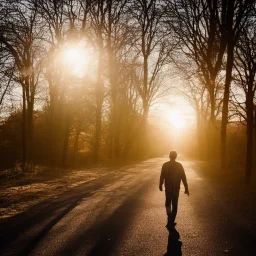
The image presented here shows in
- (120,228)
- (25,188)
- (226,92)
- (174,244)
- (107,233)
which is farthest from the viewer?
(226,92)

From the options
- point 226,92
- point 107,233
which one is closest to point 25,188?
point 107,233

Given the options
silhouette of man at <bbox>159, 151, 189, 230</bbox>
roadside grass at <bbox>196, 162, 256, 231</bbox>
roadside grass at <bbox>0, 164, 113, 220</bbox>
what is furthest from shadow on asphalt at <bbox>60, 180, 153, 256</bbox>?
roadside grass at <bbox>196, 162, 256, 231</bbox>

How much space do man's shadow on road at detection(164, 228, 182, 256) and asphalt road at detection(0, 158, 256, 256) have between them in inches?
1.5

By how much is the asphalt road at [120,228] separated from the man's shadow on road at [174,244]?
1.5 inches

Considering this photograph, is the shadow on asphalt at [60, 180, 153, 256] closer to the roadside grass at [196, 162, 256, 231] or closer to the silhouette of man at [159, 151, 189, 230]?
the silhouette of man at [159, 151, 189, 230]

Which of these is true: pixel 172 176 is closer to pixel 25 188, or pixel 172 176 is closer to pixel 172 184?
pixel 172 184

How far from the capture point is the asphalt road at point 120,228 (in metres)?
6.56

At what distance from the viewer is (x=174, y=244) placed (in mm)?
6973

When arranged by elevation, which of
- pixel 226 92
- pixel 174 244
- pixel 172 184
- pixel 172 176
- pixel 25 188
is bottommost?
pixel 25 188

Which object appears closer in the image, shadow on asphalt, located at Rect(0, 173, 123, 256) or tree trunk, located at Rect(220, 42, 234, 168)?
shadow on asphalt, located at Rect(0, 173, 123, 256)

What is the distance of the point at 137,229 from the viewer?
8172 millimetres

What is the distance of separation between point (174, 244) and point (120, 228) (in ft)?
5.36

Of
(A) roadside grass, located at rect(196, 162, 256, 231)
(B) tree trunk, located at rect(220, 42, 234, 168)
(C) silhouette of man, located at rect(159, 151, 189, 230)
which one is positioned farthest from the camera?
(B) tree trunk, located at rect(220, 42, 234, 168)

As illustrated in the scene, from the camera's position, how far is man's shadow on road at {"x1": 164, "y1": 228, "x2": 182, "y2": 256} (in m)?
6.37
